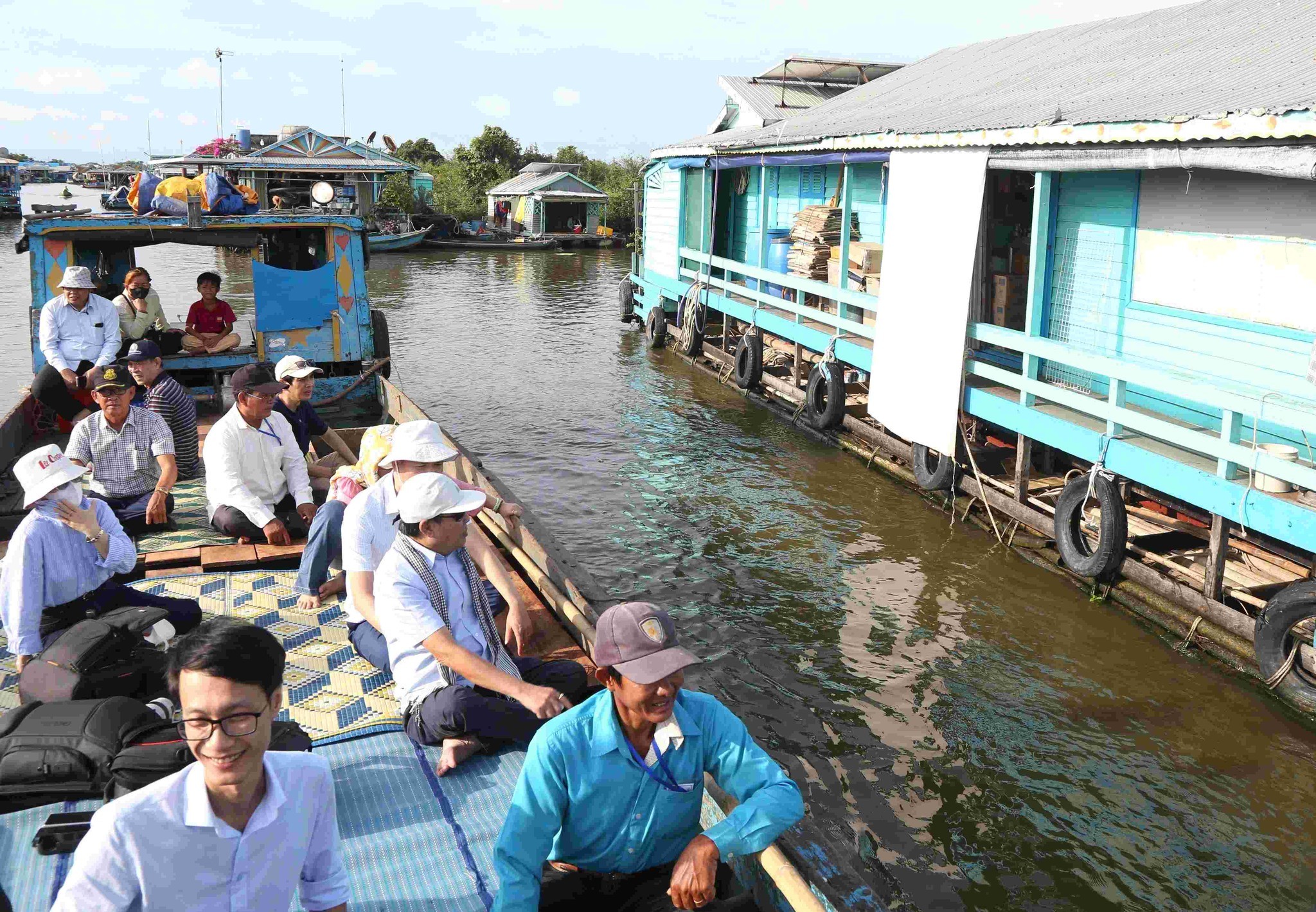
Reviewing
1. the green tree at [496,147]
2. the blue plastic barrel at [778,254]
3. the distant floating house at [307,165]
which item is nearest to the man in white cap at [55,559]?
the blue plastic barrel at [778,254]

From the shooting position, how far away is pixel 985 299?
10.9m

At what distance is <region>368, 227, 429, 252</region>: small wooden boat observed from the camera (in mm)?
44656

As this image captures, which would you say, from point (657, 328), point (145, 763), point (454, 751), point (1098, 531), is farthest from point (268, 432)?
point (657, 328)

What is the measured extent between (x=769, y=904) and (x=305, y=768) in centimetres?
165

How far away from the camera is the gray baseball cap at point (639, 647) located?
10.1 feet

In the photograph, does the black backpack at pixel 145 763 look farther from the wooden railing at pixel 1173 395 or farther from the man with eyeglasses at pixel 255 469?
the wooden railing at pixel 1173 395

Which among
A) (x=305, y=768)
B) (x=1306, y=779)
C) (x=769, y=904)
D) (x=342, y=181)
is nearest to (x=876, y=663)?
(x=1306, y=779)

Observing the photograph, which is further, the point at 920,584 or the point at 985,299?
Answer: the point at 985,299

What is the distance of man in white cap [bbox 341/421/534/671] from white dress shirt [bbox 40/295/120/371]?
20.2 feet

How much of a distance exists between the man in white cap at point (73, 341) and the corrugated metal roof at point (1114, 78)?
25.6 feet

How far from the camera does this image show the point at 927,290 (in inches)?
424

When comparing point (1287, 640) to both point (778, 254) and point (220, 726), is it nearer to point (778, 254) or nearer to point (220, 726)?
point (220, 726)

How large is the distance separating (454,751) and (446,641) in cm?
47

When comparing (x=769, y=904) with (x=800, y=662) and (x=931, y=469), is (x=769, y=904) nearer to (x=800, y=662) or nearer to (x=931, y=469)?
(x=800, y=662)
